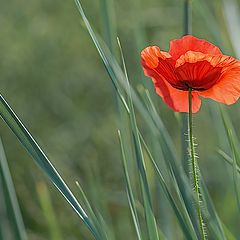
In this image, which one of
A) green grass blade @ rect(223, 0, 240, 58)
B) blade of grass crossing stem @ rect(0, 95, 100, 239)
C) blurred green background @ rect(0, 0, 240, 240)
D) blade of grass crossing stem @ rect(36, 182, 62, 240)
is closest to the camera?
blade of grass crossing stem @ rect(0, 95, 100, 239)

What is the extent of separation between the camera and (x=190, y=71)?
0.50 m

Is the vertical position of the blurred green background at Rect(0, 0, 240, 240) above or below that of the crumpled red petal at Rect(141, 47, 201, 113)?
above

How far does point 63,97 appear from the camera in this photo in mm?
1729

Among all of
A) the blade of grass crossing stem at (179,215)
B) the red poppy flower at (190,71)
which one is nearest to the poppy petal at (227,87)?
the red poppy flower at (190,71)

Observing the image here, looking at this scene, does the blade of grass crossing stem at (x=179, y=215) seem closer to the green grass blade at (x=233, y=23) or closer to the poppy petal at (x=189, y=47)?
the poppy petal at (x=189, y=47)

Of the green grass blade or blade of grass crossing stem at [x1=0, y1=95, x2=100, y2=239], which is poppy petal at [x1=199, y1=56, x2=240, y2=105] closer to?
blade of grass crossing stem at [x1=0, y1=95, x2=100, y2=239]

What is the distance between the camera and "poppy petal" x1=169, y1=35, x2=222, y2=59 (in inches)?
20.6

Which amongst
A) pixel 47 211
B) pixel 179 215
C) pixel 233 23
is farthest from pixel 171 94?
pixel 233 23

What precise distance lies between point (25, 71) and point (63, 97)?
15 centimetres

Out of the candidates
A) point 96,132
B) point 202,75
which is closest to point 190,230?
point 202,75

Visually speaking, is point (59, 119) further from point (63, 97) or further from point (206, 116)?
point (206, 116)

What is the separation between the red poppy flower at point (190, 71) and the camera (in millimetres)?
495

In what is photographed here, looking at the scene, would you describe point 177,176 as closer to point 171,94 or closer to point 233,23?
point 171,94

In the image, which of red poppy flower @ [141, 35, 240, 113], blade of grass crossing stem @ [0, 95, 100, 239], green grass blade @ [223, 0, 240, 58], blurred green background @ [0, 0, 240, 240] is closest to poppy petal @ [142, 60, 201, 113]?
red poppy flower @ [141, 35, 240, 113]
